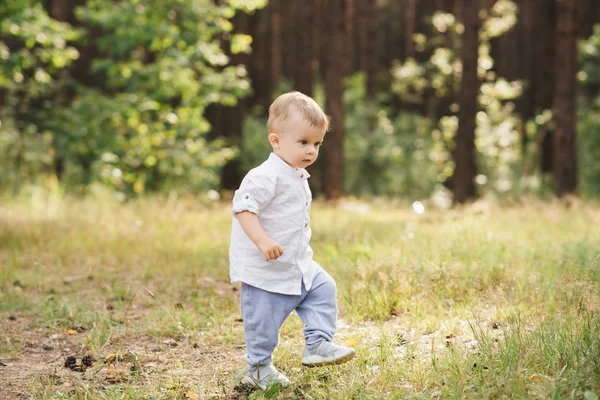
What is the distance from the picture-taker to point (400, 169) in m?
22.2

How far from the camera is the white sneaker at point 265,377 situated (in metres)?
3.82

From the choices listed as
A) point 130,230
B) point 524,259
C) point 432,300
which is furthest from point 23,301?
point 524,259

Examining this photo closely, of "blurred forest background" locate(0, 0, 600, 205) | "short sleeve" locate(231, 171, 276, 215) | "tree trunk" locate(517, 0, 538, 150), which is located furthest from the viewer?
"tree trunk" locate(517, 0, 538, 150)

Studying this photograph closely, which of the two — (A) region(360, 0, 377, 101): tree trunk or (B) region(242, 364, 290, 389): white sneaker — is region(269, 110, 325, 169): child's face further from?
(A) region(360, 0, 377, 101): tree trunk

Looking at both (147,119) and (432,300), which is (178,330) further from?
(147,119)

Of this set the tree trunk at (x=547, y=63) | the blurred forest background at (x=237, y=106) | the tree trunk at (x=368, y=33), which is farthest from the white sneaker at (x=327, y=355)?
the tree trunk at (x=368, y=33)

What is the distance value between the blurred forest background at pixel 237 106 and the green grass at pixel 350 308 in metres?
3.19

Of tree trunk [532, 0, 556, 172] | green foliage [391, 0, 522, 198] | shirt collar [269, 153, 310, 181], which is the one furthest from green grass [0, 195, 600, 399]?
tree trunk [532, 0, 556, 172]

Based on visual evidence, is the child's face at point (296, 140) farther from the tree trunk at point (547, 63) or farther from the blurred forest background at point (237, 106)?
the tree trunk at point (547, 63)

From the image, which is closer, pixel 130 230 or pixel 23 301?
pixel 23 301

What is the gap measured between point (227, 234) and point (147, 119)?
15.5 ft

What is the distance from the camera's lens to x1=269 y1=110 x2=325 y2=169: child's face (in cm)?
379

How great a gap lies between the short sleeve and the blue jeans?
48 cm

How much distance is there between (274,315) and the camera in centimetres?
381
